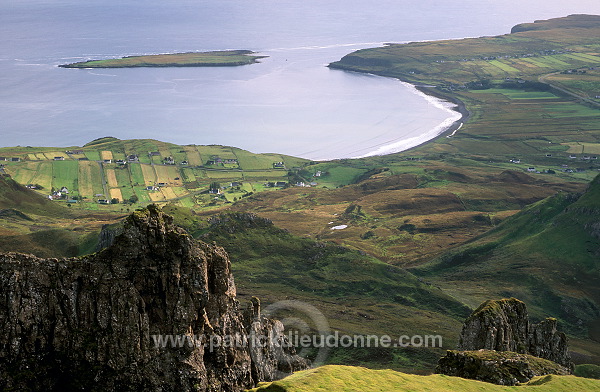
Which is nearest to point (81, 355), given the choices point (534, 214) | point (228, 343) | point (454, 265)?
point (228, 343)

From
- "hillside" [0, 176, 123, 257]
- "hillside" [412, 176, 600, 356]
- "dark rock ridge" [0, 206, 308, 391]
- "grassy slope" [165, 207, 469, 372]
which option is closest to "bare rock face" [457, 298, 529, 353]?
"dark rock ridge" [0, 206, 308, 391]

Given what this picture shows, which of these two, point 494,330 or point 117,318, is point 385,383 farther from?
point 494,330

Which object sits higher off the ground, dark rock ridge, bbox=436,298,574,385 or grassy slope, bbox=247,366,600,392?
grassy slope, bbox=247,366,600,392

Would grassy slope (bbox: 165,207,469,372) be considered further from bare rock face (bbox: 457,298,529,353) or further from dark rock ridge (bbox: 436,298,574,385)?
bare rock face (bbox: 457,298,529,353)

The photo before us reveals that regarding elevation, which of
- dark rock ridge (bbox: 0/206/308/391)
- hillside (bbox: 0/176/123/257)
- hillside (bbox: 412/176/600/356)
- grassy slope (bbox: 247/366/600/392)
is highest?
dark rock ridge (bbox: 0/206/308/391)

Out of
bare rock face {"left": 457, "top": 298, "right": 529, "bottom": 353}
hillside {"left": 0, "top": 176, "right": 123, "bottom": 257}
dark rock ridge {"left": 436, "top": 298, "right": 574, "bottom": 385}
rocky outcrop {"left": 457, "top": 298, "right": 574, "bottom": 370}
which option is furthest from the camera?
hillside {"left": 0, "top": 176, "right": 123, "bottom": 257}

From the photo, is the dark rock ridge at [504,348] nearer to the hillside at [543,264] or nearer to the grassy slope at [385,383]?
the grassy slope at [385,383]

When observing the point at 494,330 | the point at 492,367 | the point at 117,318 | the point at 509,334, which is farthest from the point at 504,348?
the point at 117,318

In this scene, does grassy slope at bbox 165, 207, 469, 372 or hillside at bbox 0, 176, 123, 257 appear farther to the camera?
hillside at bbox 0, 176, 123, 257

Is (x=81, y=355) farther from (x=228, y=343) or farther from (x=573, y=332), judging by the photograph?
(x=573, y=332)

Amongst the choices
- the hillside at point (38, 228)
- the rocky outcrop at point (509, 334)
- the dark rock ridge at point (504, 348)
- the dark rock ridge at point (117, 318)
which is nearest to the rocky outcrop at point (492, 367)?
the dark rock ridge at point (504, 348)
